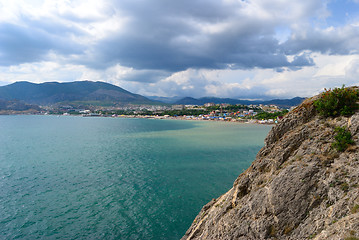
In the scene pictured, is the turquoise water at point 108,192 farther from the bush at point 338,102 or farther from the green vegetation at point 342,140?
the bush at point 338,102

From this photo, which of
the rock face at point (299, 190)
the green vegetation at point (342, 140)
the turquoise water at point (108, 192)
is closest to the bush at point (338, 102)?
the rock face at point (299, 190)

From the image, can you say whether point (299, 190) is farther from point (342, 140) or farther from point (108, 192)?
point (108, 192)

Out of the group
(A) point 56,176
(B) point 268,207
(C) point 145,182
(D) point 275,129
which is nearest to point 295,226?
(B) point 268,207

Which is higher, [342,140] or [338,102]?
[338,102]

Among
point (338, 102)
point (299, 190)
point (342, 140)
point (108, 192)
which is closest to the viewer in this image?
point (299, 190)

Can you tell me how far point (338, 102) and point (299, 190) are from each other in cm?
650

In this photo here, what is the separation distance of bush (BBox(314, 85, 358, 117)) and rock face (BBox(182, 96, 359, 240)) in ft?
1.52

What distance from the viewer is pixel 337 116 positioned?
12305 millimetres

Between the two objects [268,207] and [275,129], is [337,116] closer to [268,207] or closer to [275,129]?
[275,129]

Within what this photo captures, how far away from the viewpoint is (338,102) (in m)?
12.3

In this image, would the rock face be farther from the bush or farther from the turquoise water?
the turquoise water

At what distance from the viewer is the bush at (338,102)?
11984 millimetres

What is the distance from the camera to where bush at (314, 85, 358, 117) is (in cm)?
1198

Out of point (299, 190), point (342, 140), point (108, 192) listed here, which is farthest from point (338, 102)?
point (108, 192)
